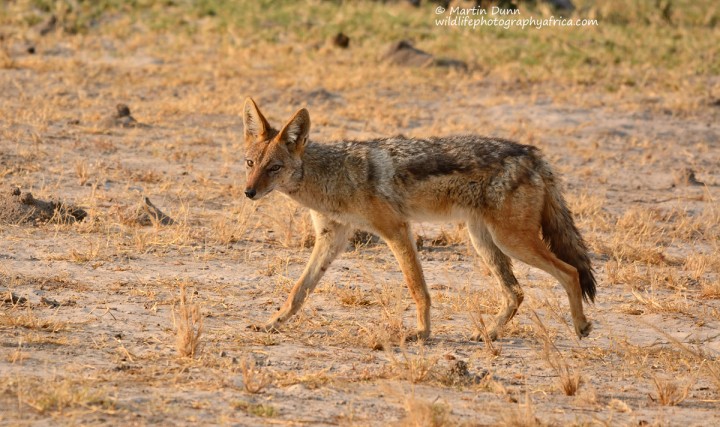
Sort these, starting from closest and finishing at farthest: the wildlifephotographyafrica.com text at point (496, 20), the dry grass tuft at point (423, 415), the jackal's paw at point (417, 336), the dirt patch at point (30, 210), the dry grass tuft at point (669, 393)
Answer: the dry grass tuft at point (423, 415) < the dry grass tuft at point (669, 393) < the jackal's paw at point (417, 336) < the dirt patch at point (30, 210) < the wildlifephotographyafrica.com text at point (496, 20)

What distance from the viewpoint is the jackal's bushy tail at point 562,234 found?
7227mm

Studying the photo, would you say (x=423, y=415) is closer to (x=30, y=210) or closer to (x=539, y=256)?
(x=539, y=256)

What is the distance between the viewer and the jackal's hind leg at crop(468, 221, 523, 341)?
7336 mm

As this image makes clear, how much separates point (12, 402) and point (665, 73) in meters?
13.8

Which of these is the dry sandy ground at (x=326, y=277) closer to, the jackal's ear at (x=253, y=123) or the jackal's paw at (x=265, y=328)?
the jackal's paw at (x=265, y=328)

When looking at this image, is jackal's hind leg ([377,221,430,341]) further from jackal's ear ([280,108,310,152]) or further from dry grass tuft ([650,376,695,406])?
dry grass tuft ([650,376,695,406])

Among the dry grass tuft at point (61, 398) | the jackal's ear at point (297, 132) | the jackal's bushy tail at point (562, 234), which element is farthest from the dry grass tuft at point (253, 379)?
the jackal's bushy tail at point (562, 234)

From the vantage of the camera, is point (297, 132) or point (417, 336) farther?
point (297, 132)

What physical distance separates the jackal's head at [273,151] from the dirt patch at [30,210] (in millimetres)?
2529

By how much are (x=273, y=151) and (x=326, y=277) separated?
160 centimetres

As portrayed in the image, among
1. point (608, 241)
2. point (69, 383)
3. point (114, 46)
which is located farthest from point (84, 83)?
point (69, 383)

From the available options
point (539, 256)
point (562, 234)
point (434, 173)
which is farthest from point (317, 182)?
point (562, 234)

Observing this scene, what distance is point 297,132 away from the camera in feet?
23.7

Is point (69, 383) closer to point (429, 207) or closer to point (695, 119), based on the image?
point (429, 207)
